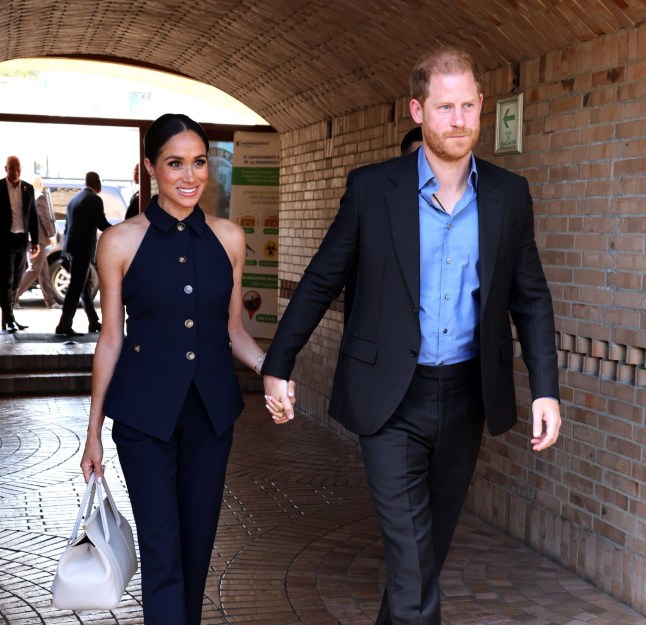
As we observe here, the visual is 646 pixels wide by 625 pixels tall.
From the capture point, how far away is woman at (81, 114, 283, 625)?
3.25 metres

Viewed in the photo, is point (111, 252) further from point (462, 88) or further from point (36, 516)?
point (36, 516)

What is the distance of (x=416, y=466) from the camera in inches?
132

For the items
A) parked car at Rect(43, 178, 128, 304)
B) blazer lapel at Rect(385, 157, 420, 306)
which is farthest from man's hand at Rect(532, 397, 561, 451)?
parked car at Rect(43, 178, 128, 304)

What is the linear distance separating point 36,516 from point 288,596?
1955 mm

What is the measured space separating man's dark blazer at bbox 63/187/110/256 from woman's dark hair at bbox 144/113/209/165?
387 inches

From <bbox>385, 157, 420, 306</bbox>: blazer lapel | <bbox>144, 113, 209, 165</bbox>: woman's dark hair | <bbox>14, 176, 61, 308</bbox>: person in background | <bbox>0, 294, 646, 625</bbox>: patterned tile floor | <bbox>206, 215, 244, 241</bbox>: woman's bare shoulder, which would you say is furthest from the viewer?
<bbox>14, 176, 61, 308</bbox>: person in background

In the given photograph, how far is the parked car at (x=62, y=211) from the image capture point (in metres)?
17.7

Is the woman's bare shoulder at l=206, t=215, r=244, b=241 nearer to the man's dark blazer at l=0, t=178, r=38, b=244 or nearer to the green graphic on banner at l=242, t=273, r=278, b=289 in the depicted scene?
the green graphic on banner at l=242, t=273, r=278, b=289

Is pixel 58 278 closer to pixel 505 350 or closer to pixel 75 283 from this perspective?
pixel 75 283

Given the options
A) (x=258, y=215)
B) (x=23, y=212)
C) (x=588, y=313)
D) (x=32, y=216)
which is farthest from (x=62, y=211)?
(x=588, y=313)

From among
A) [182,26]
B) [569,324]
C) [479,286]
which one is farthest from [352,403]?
[182,26]

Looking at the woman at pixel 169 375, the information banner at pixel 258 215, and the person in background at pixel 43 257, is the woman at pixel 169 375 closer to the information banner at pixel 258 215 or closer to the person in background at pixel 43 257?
the information banner at pixel 258 215

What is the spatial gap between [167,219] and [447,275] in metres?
0.88

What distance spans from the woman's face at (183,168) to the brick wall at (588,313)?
6.91ft
